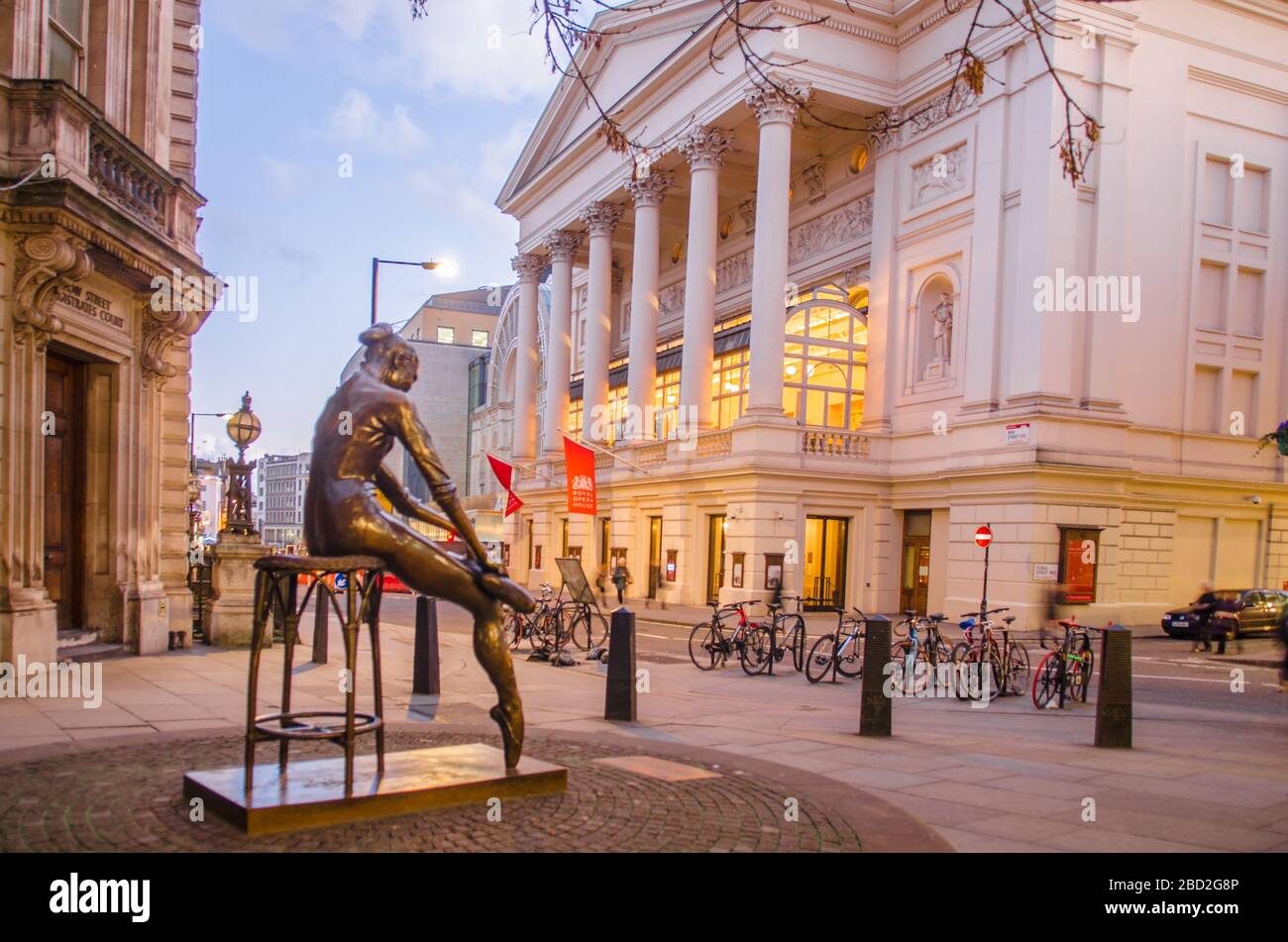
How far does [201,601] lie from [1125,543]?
77.2 feet

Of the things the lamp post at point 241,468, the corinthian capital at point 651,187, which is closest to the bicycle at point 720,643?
the lamp post at point 241,468

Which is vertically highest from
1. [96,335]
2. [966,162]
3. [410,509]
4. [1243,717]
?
[966,162]

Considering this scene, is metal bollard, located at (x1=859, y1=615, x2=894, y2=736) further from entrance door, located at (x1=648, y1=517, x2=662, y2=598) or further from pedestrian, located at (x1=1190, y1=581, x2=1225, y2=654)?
entrance door, located at (x1=648, y1=517, x2=662, y2=598)

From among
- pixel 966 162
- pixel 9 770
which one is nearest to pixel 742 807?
pixel 9 770

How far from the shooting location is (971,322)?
28.7m

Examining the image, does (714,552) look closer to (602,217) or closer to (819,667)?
(602,217)

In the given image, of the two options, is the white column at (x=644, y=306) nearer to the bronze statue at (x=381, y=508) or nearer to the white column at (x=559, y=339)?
the white column at (x=559, y=339)

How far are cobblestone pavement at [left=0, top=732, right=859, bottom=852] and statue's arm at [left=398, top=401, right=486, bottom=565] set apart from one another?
5.32ft

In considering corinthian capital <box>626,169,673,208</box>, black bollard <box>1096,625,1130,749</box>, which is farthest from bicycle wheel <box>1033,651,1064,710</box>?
corinthian capital <box>626,169,673,208</box>

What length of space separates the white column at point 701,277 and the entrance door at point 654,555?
5201mm

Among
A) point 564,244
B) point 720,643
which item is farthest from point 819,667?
point 564,244

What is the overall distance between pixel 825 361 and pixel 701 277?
5290 mm
